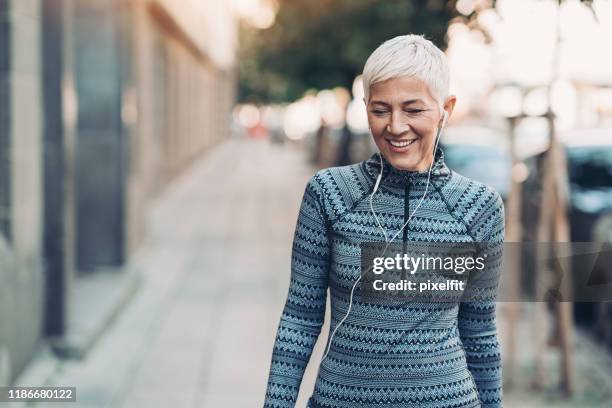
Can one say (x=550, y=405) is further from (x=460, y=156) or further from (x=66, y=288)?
(x=460, y=156)

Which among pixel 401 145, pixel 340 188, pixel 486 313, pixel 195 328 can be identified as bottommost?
pixel 195 328

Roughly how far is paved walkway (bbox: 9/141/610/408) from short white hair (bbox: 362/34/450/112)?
156 inches

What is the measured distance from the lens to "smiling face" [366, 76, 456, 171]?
2227 millimetres

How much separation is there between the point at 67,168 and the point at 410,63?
511cm

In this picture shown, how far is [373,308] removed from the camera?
89.8 inches

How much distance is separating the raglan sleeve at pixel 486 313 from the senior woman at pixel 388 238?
1 cm

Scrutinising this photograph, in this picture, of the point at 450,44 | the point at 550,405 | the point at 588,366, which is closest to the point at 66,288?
the point at 550,405

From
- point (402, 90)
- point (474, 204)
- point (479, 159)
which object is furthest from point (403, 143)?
point (479, 159)

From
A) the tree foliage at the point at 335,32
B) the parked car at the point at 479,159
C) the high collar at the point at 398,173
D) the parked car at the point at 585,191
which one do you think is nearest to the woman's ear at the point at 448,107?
the high collar at the point at 398,173

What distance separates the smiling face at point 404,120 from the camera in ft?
7.30

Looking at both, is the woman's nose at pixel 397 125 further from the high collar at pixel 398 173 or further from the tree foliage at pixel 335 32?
the tree foliage at pixel 335 32

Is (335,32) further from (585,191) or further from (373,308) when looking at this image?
(373,308)

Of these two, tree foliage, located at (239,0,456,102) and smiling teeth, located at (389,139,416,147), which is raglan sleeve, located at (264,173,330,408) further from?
tree foliage, located at (239,0,456,102)

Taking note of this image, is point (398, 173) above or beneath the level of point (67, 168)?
above
